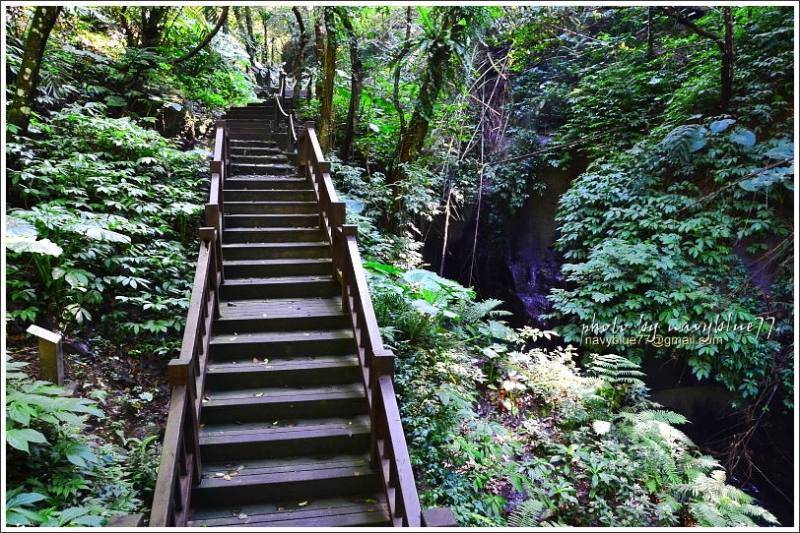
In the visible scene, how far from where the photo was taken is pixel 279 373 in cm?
431

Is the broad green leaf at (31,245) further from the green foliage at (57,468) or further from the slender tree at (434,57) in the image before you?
the slender tree at (434,57)

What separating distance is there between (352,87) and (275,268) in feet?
18.8

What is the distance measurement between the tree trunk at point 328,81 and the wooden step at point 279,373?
5766 millimetres

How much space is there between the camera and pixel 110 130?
22.0 feet

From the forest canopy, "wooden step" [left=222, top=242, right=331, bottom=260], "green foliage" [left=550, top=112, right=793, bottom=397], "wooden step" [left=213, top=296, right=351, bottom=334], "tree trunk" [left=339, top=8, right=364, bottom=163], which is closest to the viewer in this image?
the forest canopy

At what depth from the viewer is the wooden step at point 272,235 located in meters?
6.13

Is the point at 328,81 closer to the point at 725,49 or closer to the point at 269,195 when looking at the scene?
the point at 269,195

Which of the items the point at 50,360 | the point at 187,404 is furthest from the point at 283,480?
the point at 50,360

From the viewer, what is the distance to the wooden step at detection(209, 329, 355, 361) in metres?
4.49

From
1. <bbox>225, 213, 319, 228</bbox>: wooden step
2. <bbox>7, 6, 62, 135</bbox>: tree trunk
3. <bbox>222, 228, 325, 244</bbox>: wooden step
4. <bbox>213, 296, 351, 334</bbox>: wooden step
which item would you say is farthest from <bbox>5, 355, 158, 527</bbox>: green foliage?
<bbox>7, 6, 62, 135</bbox>: tree trunk

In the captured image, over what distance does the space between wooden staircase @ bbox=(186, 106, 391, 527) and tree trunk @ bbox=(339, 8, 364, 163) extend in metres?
4.29

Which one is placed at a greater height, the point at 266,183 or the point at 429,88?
the point at 429,88

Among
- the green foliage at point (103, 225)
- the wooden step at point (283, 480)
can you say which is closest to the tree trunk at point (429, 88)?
the green foliage at point (103, 225)

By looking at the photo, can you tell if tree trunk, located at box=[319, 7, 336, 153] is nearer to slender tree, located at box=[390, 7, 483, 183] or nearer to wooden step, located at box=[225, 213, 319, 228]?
slender tree, located at box=[390, 7, 483, 183]
